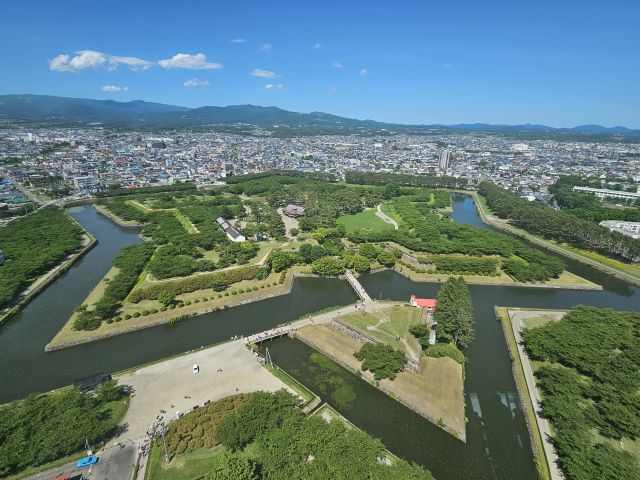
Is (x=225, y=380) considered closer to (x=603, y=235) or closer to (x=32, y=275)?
(x=32, y=275)

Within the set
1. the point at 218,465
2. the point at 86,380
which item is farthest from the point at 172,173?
the point at 218,465

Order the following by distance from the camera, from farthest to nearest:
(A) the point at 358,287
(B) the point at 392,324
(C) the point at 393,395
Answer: (A) the point at 358,287 → (B) the point at 392,324 → (C) the point at 393,395

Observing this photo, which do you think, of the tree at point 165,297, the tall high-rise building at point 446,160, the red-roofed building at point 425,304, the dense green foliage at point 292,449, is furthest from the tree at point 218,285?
the tall high-rise building at point 446,160

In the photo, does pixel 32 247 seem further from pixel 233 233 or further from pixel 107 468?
pixel 107 468

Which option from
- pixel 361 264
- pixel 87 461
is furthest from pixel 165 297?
pixel 361 264

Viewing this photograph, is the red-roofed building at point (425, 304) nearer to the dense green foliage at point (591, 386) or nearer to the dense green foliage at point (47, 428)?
the dense green foliage at point (591, 386)
